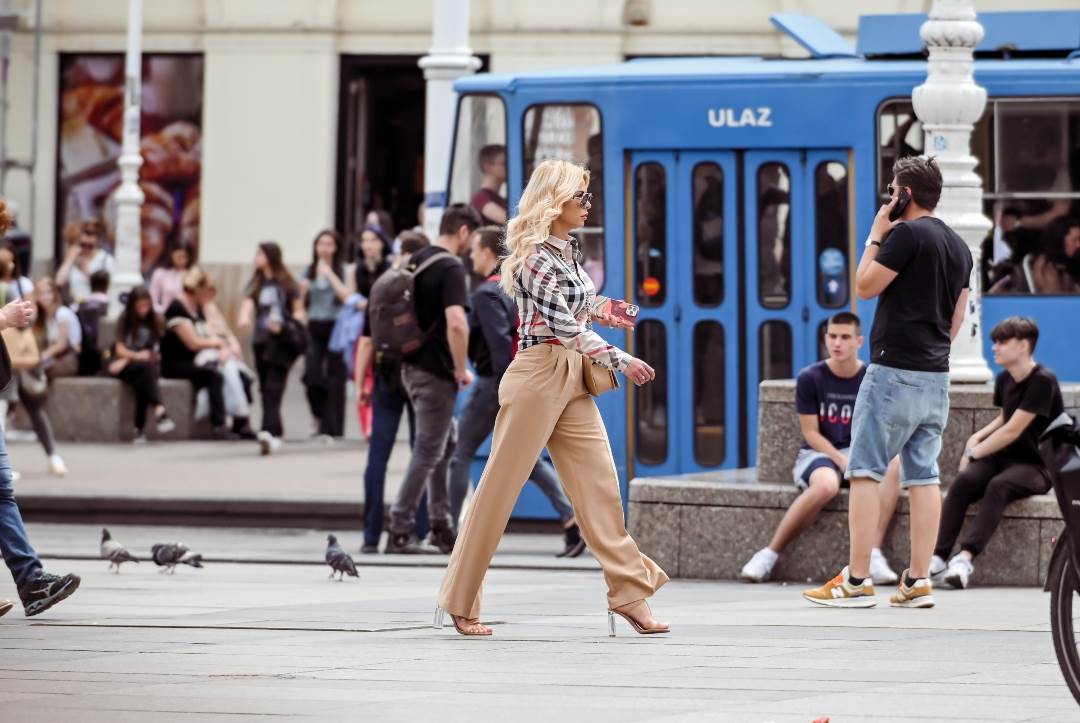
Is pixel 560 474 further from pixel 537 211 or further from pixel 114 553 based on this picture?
pixel 114 553

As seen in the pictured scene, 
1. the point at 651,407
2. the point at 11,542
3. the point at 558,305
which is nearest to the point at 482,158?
the point at 651,407

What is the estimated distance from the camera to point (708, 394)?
14.3 meters

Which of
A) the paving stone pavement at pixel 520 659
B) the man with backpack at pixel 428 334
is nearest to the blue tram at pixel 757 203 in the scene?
the man with backpack at pixel 428 334

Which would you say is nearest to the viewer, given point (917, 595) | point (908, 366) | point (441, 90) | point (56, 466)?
point (908, 366)

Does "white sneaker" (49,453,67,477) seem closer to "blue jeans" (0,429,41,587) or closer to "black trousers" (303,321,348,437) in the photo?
"black trousers" (303,321,348,437)

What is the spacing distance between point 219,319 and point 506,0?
675 centimetres

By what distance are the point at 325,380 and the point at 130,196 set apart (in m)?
3.64

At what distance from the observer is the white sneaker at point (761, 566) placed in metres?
10.7

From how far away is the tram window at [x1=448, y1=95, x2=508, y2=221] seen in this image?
14.8 metres

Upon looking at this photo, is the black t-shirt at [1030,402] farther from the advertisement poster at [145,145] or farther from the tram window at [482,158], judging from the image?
the advertisement poster at [145,145]

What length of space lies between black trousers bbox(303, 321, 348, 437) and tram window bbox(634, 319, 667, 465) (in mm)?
5673

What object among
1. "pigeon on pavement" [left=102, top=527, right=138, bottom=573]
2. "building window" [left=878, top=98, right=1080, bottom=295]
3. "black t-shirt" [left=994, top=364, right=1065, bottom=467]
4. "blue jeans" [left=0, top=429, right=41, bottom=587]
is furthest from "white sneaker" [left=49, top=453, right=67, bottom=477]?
"black t-shirt" [left=994, top=364, right=1065, bottom=467]

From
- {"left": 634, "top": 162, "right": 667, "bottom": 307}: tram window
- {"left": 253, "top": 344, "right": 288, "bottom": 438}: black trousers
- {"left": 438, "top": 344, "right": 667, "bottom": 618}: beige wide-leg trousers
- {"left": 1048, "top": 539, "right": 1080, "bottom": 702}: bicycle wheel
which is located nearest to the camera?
{"left": 1048, "top": 539, "right": 1080, "bottom": 702}: bicycle wheel

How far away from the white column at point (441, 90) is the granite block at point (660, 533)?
382 cm
